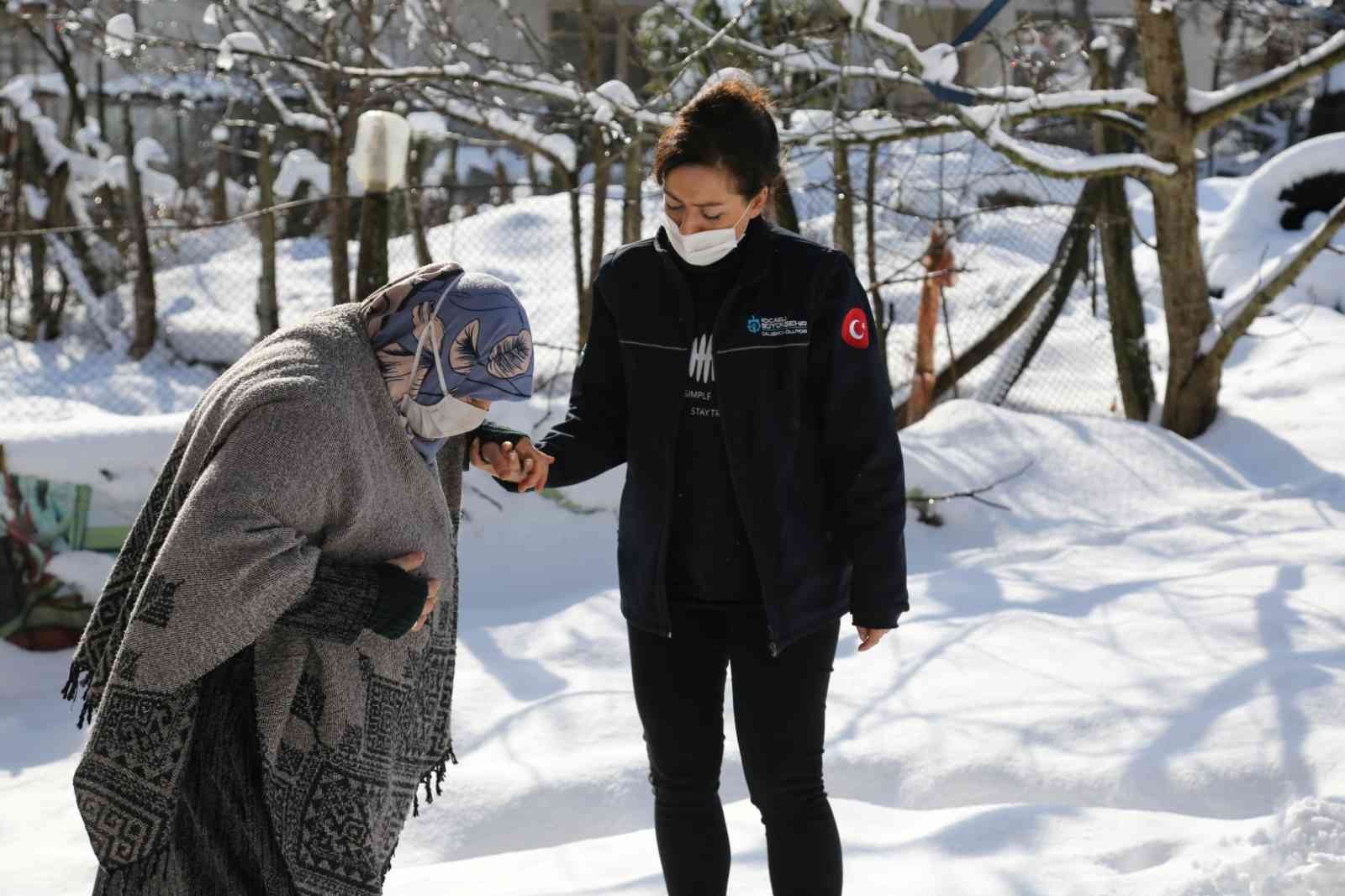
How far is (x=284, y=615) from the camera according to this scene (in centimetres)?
190

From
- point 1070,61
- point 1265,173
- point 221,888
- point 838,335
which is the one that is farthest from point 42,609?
point 1070,61

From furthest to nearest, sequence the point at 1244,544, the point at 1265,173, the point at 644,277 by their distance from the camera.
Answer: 1. the point at 1265,173
2. the point at 1244,544
3. the point at 644,277

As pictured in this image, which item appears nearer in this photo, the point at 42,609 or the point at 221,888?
the point at 221,888

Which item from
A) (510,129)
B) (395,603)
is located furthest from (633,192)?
(395,603)

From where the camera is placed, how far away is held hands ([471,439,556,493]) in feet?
7.61

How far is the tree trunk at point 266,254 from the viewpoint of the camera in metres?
7.93

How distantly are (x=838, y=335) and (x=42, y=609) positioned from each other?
3.32 meters

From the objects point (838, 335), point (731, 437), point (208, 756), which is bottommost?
point (208, 756)

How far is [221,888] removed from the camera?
1.95 metres

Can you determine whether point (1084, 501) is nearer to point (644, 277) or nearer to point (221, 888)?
point (644, 277)

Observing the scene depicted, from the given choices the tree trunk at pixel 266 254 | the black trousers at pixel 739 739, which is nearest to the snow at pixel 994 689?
the black trousers at pixel 739 739

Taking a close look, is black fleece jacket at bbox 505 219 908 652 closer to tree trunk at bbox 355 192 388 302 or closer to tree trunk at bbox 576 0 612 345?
tree trunk at bbox 355 192 388 302

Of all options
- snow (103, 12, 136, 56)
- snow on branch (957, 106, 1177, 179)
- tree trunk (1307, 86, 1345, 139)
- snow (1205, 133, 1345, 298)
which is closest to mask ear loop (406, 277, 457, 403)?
snow on branch (957, 106, 1177, 179)

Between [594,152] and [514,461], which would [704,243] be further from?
[594,152]
